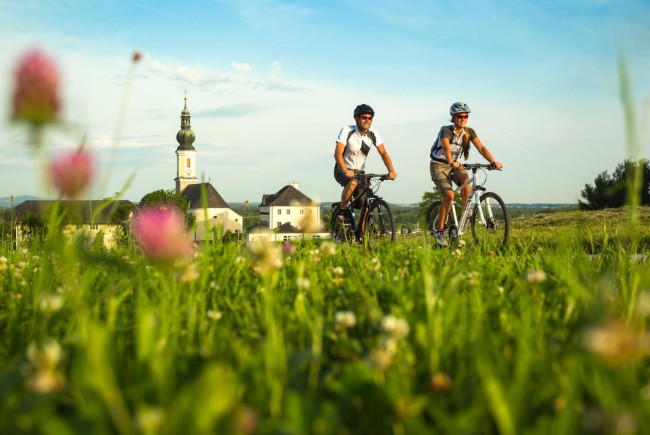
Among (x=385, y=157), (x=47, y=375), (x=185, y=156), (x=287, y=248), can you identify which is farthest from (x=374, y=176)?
(x=185, y=156)

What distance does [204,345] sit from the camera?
1.95m

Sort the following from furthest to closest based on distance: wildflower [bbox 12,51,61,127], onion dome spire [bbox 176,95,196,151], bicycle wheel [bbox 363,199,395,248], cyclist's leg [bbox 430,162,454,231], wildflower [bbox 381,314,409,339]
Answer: onion dome spire [bbox 176,95,196,151] < cyclist's leg [bbox 430,162,454,231] < bicycle wheel [bbox 363,199,395,248] < wildflower [bbox 12,51,61,127] < wildflower [bbox 381,314,409,339]

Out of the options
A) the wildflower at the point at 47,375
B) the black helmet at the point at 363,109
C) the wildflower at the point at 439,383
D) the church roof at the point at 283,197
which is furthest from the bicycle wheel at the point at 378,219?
the church roof at the point at 283,197

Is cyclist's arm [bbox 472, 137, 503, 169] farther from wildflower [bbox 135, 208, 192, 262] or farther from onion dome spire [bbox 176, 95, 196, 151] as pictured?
onion dome spire [bbox 176, 95, 196, 151]

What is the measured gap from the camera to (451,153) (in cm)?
A: 912

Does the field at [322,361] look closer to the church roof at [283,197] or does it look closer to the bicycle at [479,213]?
the bicycle at [479,213]

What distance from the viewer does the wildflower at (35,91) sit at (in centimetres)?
173

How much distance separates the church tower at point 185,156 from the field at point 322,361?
15059 cm

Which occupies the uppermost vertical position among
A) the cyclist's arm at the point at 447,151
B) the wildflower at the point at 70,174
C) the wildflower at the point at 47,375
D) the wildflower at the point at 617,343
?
the cyclist's arm at the point at 447,151

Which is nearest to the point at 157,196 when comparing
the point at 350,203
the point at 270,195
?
the point at 270,195

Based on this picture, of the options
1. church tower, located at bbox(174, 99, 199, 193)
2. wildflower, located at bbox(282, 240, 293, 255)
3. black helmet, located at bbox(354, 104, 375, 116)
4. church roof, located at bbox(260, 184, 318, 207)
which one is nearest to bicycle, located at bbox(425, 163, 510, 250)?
black helmet, located at bbox(354, 104, 375, 116)

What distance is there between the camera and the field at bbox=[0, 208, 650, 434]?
1192 mm

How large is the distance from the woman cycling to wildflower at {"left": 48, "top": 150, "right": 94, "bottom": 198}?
24.5 feet

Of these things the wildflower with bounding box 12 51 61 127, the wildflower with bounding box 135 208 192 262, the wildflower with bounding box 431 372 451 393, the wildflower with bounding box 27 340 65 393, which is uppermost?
the wildflower with bounding box 12 51 61 127
